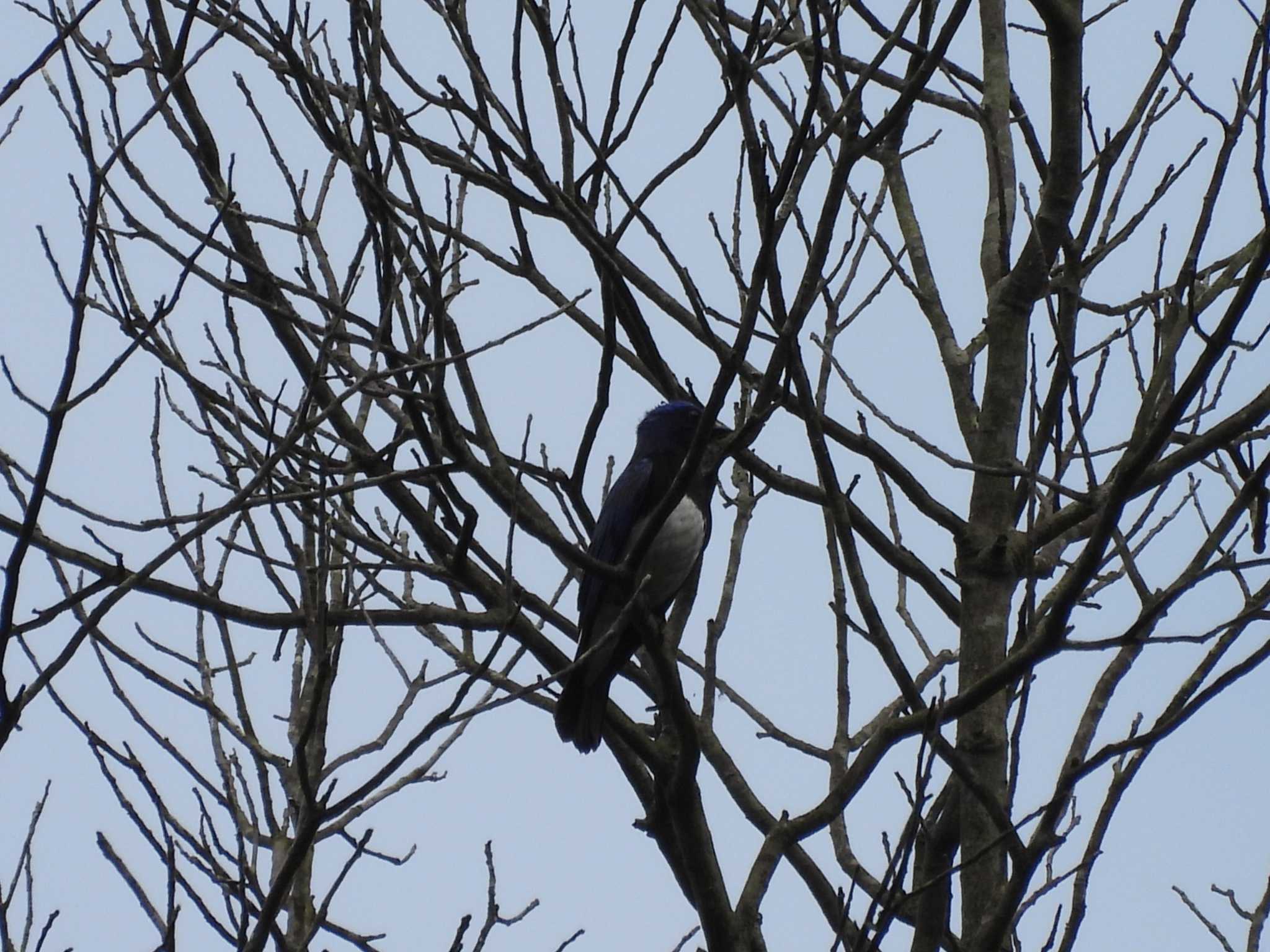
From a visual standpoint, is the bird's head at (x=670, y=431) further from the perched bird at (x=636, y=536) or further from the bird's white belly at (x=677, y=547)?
the bird's white belly at (x=677, y=547)

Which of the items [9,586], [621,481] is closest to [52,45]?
[9,586]

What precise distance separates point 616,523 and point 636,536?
988mm

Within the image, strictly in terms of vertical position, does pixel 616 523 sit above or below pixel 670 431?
below

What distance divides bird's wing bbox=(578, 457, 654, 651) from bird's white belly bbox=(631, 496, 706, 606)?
0.23 feet

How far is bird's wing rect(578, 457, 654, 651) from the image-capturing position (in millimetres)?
5176

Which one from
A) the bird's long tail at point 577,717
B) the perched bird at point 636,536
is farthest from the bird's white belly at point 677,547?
the bird's long tail at point 577,717

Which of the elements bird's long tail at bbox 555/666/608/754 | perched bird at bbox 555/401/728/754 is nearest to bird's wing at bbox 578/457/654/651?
perched bird at bbox 555/401/728/754

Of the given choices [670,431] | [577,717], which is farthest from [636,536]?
[670,431]

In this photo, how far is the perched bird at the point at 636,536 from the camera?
4609 mm

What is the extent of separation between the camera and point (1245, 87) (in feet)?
11.3

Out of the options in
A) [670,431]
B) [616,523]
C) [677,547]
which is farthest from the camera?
Answer: [670,431]

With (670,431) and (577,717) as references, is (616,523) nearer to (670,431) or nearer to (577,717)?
(670,431)

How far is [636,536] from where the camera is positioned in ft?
15.4

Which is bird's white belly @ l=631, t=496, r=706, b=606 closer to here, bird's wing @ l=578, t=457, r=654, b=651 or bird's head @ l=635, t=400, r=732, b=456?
bird's wing @ l=578, t=457, r=654, b=651
